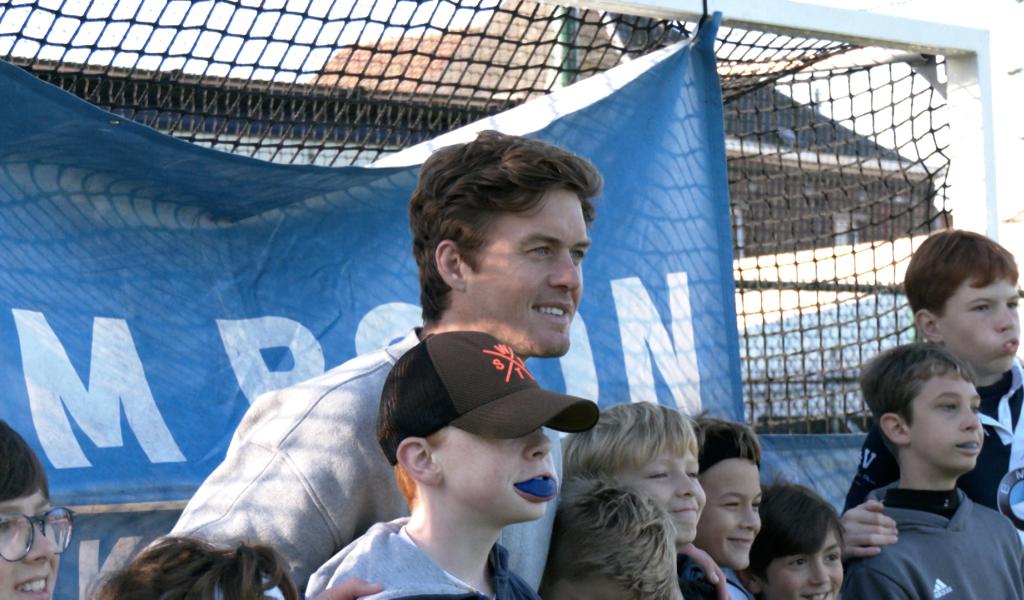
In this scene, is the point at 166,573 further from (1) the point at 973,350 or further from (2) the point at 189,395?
(1) the point at 973,350

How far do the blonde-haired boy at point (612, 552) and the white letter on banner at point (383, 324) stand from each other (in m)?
0.82

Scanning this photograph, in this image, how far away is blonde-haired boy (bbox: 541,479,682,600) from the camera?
2297 millimetres

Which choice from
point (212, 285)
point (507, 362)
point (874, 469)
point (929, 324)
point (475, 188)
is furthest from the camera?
point (929, 324)

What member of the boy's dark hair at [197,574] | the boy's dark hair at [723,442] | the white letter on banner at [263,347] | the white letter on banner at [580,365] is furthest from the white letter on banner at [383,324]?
the boy's dark hair at [197,574]

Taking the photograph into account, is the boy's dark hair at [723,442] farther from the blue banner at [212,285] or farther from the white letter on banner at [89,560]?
the white letter on banner at [89,560]

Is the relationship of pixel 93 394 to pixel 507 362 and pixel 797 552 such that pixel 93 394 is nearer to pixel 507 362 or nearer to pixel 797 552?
pixel 507 362

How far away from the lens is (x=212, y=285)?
2.87 metres

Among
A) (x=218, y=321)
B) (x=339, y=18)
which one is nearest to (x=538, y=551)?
(x=218, y=321)

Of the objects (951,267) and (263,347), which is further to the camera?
(951,267)

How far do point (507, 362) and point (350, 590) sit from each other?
1.22 ft

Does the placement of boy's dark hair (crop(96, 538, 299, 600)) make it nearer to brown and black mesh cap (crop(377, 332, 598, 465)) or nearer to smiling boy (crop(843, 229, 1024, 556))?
brown and black mesh cap (crop(377, 332, 598, 465))

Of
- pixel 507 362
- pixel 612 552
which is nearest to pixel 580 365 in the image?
pixel 612 552

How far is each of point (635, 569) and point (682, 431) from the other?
429mm

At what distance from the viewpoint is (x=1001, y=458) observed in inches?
128
